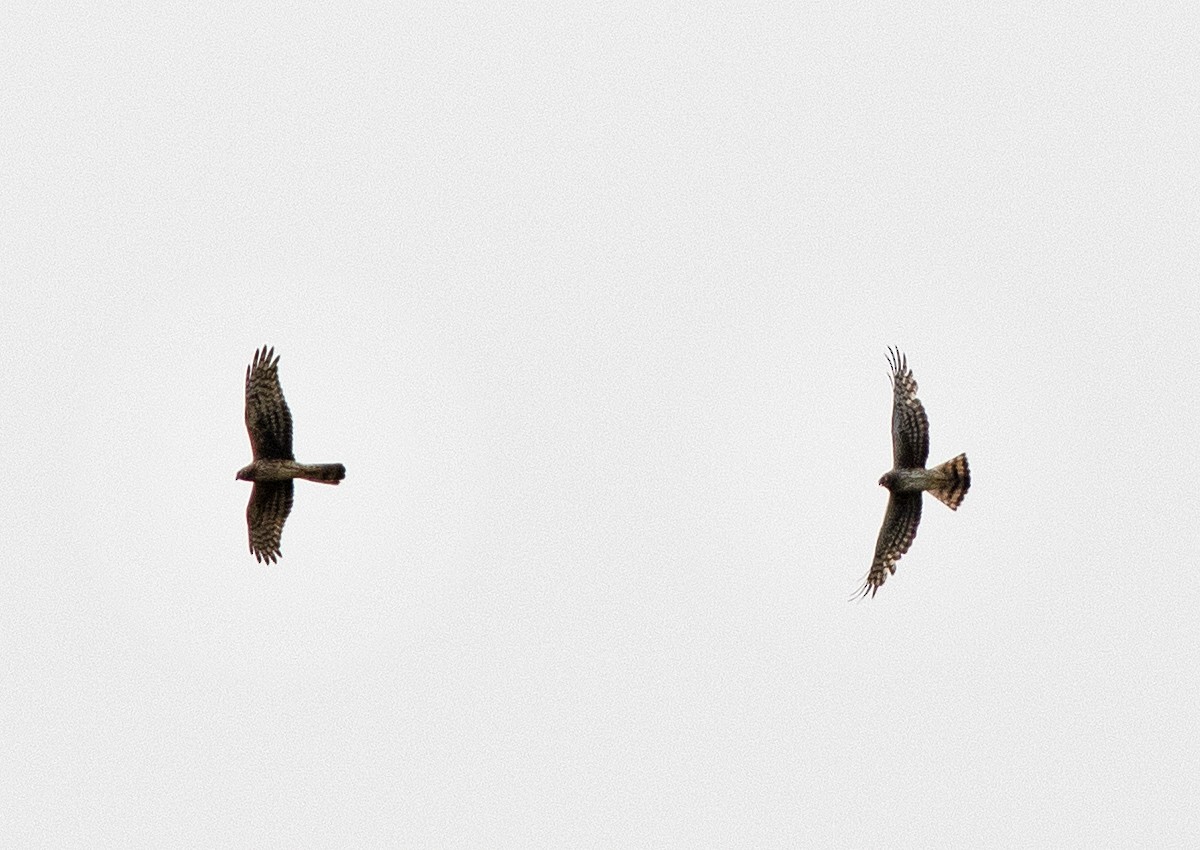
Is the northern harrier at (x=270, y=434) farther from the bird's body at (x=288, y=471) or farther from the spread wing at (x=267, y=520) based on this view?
the spread wing at (x=267, y=520)

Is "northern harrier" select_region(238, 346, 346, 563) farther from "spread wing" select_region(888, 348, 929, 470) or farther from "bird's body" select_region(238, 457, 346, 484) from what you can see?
"spread wing" select_region(888, 348, 929, 470)

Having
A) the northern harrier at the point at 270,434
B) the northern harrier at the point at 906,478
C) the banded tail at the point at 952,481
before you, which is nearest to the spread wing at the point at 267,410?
the northern harrier at the point at 270,434

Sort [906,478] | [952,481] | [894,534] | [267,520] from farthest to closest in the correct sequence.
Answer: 1. [267,520]
2. [894,534]
3. [906,478]
4. [952,481]

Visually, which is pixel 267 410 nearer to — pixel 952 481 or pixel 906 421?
pixel 906 421

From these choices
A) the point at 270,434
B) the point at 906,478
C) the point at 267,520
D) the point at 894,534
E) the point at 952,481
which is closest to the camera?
the point at 952,481

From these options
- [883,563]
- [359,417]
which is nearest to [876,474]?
[883,563]

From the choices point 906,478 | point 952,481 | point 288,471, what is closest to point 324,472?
point 288,471

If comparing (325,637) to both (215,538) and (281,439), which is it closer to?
(215,538)
